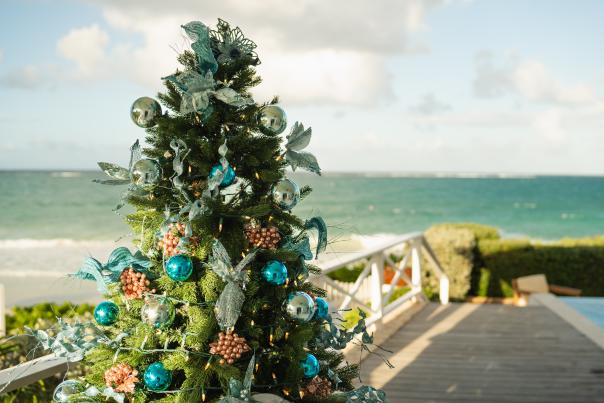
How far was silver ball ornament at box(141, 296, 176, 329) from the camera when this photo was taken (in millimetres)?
1461

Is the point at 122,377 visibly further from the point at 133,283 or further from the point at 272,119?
the point at 272,119

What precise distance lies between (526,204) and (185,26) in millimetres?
45419

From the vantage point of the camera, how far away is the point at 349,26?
20.8 metres

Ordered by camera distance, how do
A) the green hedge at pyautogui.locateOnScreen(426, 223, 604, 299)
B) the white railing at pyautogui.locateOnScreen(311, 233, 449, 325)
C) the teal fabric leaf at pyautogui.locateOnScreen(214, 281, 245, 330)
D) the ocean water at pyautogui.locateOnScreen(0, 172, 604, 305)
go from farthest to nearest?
the ocean water at pyautogui.locateOnScreen(0, 172, 604, 305), the green hedge at pyautogui.locateOnScreen(426, 223, 604, 299), the white railing at pyautogui.locateOnScreen(311, 233, 449, 325), the teal fabric leaf at pyautogui.locateOnScreen(214, 281, 245, 330)

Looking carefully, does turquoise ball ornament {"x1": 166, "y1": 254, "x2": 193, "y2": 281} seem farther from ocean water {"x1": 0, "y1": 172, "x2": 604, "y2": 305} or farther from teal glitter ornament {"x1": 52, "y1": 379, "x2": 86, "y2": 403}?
ocean water {"x1": 0, "y1": 172, "x2": 604, "y2": 305}

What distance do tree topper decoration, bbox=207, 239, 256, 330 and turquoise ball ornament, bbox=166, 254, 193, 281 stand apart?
0.06m

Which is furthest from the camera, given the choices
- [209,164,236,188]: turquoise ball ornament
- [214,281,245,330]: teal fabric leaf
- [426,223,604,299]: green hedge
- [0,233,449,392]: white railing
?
[426,223,604,299]: green hedge

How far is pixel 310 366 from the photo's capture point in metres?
1.61

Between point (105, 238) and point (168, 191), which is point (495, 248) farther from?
point (105, 238)

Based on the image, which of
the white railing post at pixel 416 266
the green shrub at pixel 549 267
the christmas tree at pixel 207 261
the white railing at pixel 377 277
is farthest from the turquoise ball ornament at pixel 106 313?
the green shrub at pixel 549 267

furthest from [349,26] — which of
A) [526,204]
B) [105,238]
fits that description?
[526,204]

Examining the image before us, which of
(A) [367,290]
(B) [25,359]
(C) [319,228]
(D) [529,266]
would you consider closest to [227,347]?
(C) [319,228]

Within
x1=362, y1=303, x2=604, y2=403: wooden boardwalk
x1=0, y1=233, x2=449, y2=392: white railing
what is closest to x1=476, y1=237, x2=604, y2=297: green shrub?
x1=0, y1=233, x2=449, y2=392: white railing

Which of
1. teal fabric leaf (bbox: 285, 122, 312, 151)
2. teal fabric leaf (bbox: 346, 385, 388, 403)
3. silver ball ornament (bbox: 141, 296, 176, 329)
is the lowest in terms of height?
teal fabric leaf (bbox: 346, 385, 388, 403)
